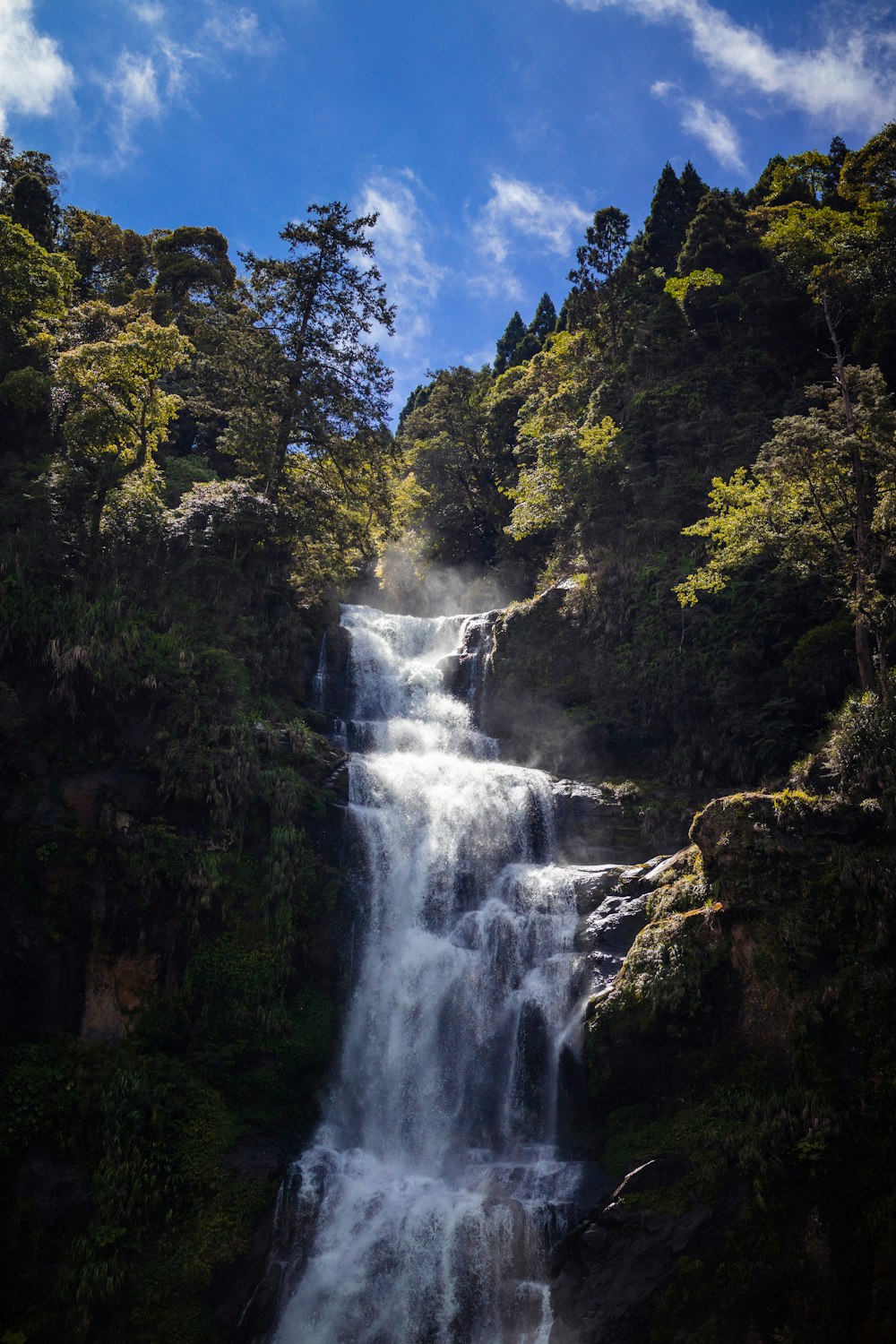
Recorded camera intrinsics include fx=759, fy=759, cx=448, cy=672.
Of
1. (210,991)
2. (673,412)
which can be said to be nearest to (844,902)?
(210,991)

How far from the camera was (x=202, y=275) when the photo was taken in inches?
1455

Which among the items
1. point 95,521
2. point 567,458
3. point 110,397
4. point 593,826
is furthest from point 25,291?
point 593,826

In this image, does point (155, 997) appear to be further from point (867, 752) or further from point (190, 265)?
point (190, 265)

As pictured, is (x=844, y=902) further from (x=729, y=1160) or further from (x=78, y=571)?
(x=78, y=571)

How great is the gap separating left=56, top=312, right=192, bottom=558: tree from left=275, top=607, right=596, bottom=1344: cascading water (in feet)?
32.8

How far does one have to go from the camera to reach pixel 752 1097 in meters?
12.4

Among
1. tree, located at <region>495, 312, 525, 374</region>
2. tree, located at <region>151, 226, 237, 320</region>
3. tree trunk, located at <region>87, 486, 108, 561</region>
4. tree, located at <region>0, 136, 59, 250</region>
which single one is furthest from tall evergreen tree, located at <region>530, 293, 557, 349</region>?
tree trunk, located at <region>87, 486, 108, 561</region>

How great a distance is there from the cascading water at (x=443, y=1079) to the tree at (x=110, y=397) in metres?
10.00

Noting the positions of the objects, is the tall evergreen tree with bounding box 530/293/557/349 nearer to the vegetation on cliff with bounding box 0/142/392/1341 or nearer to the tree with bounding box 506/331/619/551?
the tree with bounding box 506/331/619/551

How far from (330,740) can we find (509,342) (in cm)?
4430

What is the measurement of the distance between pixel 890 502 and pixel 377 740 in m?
14.9

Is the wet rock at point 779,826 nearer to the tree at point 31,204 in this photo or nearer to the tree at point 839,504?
the tree at point 839,504

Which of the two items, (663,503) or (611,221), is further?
(611,221)

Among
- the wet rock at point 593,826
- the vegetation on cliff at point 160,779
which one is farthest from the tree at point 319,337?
the wet rock at point 593,826
